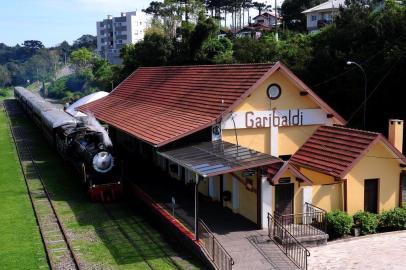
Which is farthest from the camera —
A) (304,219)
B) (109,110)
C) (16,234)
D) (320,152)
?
(109,110)

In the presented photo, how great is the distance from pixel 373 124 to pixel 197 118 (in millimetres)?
21476

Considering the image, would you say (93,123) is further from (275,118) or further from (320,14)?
(320,14)

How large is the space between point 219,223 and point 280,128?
6.45 metres

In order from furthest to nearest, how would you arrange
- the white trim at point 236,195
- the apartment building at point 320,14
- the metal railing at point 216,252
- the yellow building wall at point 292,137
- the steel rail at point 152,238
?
the apartment building at point 320,14 < the yellow building wall at point 292,137 < the white trim at point 236,195 < the steel rail at point 152,238 < the metal railing at point 216,252

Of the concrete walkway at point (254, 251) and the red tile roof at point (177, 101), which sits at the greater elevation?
the red tile roof at point (177, 101)

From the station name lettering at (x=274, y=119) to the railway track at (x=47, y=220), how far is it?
9.36m

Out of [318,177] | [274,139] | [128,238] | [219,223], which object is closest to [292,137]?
[274,139]

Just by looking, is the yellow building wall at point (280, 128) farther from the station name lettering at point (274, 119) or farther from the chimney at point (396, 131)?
the chimney at point (396, 131)

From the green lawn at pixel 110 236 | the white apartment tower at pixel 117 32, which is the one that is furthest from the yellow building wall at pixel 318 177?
the white apartment tower at pixel 117 32

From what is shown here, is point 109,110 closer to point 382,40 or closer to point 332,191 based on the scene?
point 332,191

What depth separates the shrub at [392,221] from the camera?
19547mm

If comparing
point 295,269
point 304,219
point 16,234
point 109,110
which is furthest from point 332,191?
point 109,110

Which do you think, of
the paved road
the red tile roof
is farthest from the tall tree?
the paved road

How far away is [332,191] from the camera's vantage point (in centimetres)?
1975
